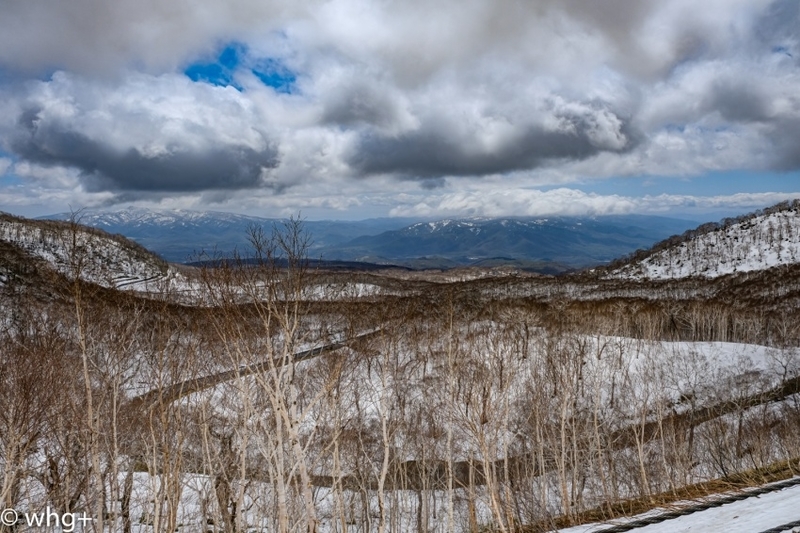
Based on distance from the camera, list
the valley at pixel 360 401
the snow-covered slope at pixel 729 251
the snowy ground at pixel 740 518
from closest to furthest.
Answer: the snowy ground at pixel 740 518 → the valley at pixel 360 401 → the snow-covered slope at pixel 729 251

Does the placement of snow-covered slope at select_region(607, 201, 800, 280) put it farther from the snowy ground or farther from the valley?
the snowy ground

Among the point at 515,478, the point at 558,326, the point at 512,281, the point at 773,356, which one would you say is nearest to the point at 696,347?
the point at 773,356

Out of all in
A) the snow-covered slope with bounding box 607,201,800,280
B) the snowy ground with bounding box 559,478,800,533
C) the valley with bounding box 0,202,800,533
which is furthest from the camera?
the snow-covered slope with bounding box 607,201,800,280

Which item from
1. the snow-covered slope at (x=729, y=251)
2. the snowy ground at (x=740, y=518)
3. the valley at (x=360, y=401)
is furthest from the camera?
the snow-covered slope at (x=729, y=251)

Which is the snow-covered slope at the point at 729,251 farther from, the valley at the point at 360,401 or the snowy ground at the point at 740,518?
the snowy ground at the point at 740,518

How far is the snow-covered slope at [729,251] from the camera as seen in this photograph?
527ft

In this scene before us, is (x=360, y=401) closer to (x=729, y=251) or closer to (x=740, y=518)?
(x=740, y=518)

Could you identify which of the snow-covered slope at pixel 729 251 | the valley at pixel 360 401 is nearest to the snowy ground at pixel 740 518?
the valley at pixel 360 401

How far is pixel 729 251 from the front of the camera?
17300cm

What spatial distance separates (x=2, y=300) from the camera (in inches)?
2425

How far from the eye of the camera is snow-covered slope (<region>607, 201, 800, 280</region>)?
527 ft

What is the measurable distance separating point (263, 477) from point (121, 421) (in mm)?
8861

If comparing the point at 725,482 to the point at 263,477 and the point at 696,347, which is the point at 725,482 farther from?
the point at 696,347

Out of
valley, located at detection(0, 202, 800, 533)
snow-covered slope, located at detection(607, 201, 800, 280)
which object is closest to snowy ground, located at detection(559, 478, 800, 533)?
valley, located at detection(0, 202, 800, 533)
